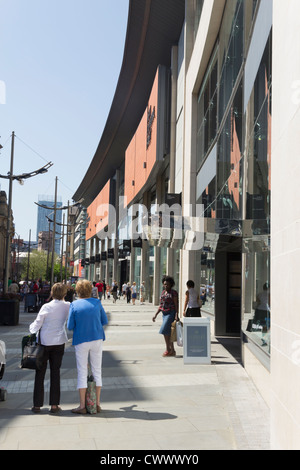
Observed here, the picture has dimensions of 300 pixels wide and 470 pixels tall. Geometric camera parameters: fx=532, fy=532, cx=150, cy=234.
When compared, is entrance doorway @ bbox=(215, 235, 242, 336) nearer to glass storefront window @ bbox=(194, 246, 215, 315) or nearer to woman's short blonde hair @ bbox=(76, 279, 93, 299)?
glass storefront window @ bbox=(194, 246, 215, 315)

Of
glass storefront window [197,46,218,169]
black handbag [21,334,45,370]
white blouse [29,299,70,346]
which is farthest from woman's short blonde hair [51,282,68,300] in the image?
glass storefront window [197,46,218,169]

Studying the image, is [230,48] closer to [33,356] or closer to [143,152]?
[33,356]

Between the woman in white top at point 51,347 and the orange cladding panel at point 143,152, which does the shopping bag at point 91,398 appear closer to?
the woman in white top at point 51,347

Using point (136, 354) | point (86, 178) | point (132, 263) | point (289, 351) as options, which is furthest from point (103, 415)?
point (86, 178)

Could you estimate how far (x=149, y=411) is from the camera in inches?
271

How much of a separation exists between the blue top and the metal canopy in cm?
2342

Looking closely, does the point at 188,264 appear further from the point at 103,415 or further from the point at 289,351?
the point at 289,351

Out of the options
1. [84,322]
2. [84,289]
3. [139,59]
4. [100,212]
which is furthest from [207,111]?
[100,212]

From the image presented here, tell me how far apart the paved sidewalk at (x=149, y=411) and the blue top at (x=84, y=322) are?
0.97 metres

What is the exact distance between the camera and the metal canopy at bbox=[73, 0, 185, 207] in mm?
28328

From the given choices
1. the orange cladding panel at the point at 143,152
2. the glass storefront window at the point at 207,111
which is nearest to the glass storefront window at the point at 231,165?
the glass storefront window at the point at 207,111

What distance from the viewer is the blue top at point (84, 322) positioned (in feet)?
21.9

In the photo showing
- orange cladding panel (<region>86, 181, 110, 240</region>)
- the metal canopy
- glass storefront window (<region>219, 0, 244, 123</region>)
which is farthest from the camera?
orange cladding panel (<region>86, 181, 110, 240</region>)

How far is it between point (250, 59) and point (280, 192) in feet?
20.9
